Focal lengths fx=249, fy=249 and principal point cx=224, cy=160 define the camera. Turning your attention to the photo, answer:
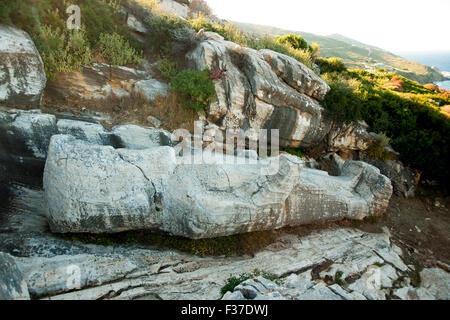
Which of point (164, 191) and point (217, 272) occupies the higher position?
point (164, 191)

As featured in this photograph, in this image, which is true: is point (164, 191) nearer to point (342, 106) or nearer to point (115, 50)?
point (115, 50)

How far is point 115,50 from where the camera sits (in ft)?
32.8

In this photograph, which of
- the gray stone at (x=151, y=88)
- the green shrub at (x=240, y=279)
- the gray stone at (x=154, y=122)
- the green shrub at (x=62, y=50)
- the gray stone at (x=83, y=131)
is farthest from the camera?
the gray stone at (x=151, y=88)

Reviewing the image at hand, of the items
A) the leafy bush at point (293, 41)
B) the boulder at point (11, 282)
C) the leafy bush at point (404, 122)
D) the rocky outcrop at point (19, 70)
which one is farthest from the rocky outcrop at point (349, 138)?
the boulder at point (11, 282)

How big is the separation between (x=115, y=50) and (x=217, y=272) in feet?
30.1

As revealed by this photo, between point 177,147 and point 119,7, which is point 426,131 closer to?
point 177,147

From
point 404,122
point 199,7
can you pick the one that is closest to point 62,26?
point 199,7

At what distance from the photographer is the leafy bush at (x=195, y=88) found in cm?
913

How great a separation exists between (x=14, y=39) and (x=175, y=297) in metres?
7.89

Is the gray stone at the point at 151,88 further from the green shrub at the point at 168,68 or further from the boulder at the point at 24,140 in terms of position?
the boulder at the point at 24,140

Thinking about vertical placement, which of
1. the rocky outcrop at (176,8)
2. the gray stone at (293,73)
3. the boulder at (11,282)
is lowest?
the boulder at (11,282)

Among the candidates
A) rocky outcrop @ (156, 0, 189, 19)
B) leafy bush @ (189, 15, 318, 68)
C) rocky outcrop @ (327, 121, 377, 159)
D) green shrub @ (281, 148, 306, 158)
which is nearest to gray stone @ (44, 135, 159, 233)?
green shrub @ (281, 148, 306, 158)

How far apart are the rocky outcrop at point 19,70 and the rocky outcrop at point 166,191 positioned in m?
2.39

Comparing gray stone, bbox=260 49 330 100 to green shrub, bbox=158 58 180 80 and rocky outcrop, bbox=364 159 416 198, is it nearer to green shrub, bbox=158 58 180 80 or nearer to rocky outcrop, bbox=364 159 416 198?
green shrub, bbox=158 58 180 80
